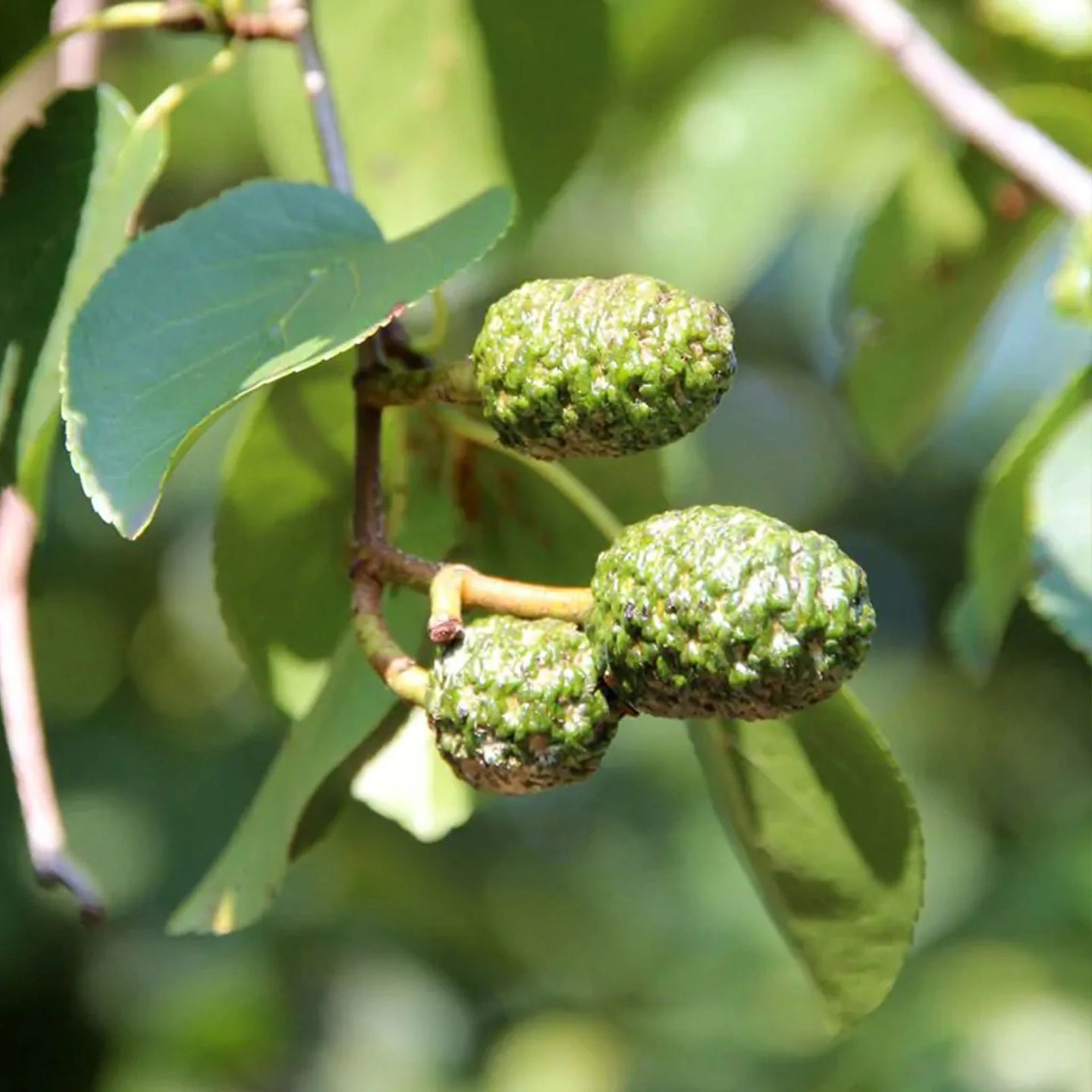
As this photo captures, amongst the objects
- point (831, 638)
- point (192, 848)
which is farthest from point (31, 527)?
point (192, 848)

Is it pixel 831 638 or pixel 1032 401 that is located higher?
pixel 831 638

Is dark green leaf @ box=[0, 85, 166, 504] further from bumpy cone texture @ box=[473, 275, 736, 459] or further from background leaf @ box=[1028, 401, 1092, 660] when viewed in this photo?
background leaf @ box=[1028, 401, 1092, 660]

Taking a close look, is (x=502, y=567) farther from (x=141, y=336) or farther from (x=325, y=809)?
(x=141, y=336)

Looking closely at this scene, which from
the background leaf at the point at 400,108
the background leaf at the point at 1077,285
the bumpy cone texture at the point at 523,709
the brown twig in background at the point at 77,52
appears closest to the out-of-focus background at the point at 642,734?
the background leaf at the point at 400,108

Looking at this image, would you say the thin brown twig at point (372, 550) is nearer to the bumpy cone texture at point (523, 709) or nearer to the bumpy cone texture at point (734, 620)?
the bumpy cone texture at point (523, 709)

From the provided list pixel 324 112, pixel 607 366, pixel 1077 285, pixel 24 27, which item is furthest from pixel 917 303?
pixel 607 366

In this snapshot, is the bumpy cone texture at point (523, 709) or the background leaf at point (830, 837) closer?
the bumpy cone texture at point (523, 709)

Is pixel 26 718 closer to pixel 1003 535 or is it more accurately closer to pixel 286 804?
pixel 286 804
